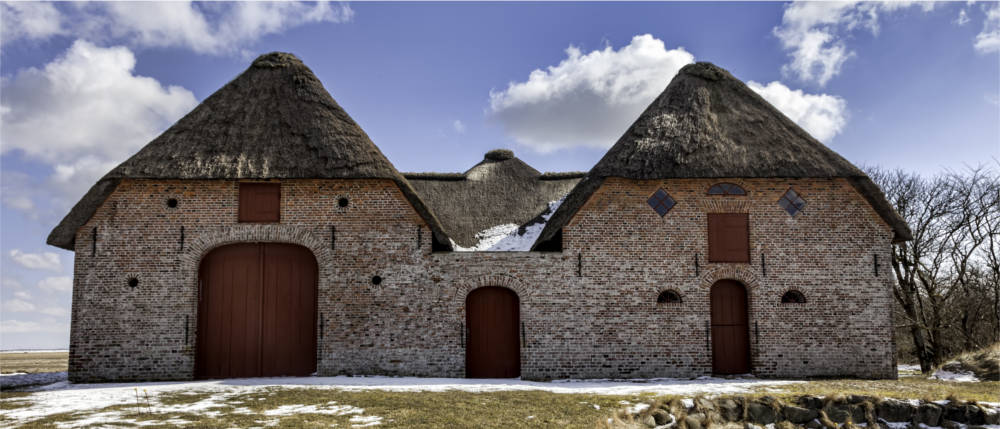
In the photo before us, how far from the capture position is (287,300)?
1306 cm

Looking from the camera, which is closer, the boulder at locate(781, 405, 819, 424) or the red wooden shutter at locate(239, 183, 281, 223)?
the boulder at locate(781, 405, 819, 424)

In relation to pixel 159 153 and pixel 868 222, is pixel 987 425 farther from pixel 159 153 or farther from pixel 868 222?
pixel 159 153

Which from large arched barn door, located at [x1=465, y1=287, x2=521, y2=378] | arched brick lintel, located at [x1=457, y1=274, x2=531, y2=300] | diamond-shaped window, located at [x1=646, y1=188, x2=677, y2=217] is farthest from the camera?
diamond-shaped window, located at [x1=646, y1=188, x2=677, y2=217]

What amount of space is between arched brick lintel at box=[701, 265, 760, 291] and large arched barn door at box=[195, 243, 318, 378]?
7834 mm

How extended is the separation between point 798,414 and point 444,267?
262 inches

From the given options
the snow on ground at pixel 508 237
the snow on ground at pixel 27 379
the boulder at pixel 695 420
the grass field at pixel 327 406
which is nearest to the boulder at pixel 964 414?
the grass field at pixel 327 406

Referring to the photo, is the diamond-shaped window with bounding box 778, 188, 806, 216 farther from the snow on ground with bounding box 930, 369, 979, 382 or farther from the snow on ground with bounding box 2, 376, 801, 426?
the snow on ground with bounding box 930, 369, 979, 382

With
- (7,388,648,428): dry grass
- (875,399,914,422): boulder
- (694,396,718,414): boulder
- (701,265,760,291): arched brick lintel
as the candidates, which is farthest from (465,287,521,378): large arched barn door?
(875,399,914,422): boulder

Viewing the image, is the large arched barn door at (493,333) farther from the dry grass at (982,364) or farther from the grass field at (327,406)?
the dry grass at (982,364)

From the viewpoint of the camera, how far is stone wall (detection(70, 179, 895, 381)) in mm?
12555

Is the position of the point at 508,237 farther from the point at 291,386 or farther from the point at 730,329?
the point at 291,386

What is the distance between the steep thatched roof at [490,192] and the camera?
57.2 feet

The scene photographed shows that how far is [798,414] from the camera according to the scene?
9.59 m

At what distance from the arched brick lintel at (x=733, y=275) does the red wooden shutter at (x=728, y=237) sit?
17 centimetres
